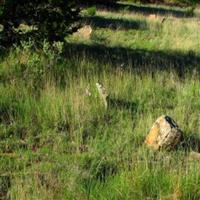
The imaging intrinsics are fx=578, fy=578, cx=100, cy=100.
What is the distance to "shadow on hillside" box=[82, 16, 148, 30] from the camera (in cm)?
1798

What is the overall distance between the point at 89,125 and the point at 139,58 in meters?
5.46

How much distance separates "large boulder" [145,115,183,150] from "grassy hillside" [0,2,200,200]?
16 centimetres

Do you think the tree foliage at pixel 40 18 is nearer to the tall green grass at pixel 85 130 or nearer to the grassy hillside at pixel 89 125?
the grassy hillside at pixel 89 125

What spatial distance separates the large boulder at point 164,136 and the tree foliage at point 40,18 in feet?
13.1

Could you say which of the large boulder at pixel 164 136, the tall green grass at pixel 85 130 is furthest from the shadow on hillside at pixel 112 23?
the large boulder at pixel 164 136

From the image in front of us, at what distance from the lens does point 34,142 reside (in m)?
6.14

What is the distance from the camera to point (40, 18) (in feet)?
32.5

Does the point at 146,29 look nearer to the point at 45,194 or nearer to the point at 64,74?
the point at 64,74

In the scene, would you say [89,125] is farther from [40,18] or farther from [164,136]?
[40,18]

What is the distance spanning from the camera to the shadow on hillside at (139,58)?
10.3 meters

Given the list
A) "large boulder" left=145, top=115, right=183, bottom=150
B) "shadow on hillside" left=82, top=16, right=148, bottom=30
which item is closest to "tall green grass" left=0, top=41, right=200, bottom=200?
"large boulder" left=145, top=115, right=183, bottom=150

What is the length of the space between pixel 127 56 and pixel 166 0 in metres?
32.3

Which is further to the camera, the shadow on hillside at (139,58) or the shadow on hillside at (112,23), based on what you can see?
the shadow on hillside at (112,23)

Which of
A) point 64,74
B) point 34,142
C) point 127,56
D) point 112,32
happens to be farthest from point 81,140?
point 112,32
